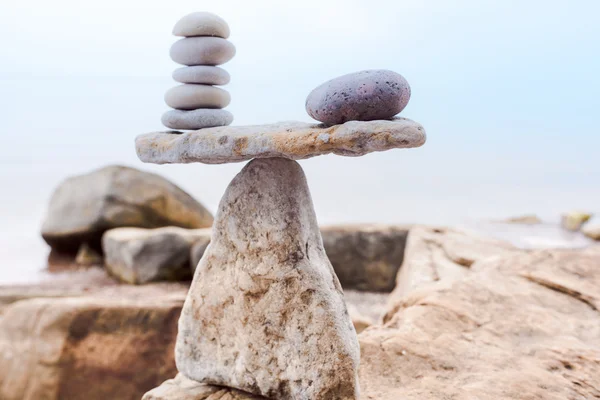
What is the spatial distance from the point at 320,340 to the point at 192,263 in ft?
14.2

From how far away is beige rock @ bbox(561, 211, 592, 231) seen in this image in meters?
7.46

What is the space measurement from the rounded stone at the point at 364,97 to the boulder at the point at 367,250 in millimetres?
4254

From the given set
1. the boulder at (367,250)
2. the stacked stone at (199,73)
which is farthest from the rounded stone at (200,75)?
the boulder at (367,250)

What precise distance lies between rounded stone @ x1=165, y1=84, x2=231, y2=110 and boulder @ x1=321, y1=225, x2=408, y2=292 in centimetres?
382

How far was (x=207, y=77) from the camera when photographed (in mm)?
2262

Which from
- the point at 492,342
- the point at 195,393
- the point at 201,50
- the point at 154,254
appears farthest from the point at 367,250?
the point at 201,50

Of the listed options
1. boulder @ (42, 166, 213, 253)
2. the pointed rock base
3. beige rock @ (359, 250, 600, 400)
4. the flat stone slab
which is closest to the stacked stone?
the flat stone slab

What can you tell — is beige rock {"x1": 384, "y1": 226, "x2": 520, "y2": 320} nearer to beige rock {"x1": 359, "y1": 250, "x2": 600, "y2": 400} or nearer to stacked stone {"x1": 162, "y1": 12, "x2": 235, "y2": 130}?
beige rock {"x1": 359, "y1": 250, "x2": 600, "y2": 400}

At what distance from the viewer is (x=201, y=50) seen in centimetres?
223

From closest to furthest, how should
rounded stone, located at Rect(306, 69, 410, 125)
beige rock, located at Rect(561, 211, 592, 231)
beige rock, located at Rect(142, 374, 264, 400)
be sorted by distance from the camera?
rounded stone, located at Rect(306, 69, 410, 125), beige rock, located at Rect(142, 374, 264, 400), beige rock, located at Rect(561, 211, 592, 231)

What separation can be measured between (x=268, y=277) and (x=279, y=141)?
56cm

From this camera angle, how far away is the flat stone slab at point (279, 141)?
5.32 feet

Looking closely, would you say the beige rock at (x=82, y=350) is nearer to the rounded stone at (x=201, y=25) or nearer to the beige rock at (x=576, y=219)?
the rounded stone at (x=201, y=25)

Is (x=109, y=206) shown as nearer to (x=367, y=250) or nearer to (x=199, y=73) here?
(x=367, y=250)
